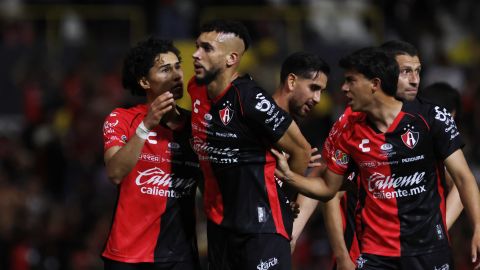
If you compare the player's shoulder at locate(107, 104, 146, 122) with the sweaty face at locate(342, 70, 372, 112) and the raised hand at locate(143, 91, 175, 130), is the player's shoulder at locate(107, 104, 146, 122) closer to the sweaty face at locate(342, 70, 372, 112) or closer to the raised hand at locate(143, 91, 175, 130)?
the raised hand at locate(143, 91, 175, 130)

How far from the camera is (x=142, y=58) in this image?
8.68m

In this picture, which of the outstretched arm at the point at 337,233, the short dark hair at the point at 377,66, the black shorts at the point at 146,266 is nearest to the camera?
the short dark hair at the point at 377,66

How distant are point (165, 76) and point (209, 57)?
0.54 m

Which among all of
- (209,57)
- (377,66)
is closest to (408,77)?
(377,66)

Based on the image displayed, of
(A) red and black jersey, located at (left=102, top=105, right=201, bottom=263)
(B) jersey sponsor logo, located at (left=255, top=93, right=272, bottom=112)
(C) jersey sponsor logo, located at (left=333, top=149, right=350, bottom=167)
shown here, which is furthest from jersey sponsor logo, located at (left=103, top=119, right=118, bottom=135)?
(C) jersey sponsor logo, located at (left=333, top=149, right=350, bottom=167)

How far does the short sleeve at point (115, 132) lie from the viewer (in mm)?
8430

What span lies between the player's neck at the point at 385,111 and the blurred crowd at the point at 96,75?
18.9ft

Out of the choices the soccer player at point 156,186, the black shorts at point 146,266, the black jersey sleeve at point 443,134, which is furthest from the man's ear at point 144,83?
the black jersey sleeve at point 443,134

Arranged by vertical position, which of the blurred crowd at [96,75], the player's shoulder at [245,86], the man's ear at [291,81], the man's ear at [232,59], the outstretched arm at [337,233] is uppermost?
the man's ear at [232,59]

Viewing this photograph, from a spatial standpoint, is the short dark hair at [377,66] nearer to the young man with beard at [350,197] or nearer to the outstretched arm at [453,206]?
the young man with beard at [350,197]

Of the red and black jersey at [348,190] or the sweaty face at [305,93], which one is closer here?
the red and black jersey at [348,190]

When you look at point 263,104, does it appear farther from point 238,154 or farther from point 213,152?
point 213,152

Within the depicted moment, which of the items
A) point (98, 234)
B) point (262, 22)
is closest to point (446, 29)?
point (262, 22)

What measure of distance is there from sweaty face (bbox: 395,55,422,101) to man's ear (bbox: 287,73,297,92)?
2.63ft
